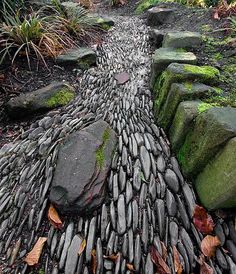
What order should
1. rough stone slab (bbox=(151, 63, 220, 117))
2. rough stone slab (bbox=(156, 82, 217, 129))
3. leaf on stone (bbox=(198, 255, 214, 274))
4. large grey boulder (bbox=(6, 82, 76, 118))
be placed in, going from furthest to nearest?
large grey boulder (bbox=(6, 82, 76, 118))
rough stone slab (bbox=(151, 63, 220, 117))
rough stone slab (bbox=(156, 82, 217, 129))
leaf on stone (bbox=(198, 255, 214, 274))

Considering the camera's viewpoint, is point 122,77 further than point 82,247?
Yes

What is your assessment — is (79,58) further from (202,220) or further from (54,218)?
(202,220)

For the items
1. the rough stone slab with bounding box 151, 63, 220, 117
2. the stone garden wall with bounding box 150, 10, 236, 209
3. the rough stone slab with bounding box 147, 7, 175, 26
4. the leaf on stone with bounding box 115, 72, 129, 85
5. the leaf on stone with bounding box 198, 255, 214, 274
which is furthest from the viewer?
the rough stone slab with bounding box 147, 7, 175, 26

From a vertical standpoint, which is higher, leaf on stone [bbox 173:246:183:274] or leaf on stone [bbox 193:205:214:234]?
leaf on stone [bbox 193:205:214:234]

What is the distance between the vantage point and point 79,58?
350 centimetres

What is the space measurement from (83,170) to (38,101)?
1.18m

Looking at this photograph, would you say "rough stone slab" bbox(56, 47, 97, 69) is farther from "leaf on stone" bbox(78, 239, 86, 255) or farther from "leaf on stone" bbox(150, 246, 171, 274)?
"leaf on stone" bbox(150, 246, 171, 274)

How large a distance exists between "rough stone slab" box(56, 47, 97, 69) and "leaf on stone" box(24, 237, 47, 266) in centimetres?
238

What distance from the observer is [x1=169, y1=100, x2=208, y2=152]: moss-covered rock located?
207 centimetres

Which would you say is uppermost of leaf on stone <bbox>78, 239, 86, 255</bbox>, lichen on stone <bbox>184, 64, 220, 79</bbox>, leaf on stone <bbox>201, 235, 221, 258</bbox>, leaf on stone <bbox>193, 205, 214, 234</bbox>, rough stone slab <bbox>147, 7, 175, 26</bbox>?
lichen on stone <bbox>184, 64, 220, 79</bbox>

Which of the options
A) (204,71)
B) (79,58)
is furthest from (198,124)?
(79,58)

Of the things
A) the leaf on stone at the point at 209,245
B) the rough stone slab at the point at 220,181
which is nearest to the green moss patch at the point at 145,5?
the rough stone slab at the point at 220,181

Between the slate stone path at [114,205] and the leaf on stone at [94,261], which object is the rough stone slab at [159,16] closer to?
the slate stone path at [114,205]

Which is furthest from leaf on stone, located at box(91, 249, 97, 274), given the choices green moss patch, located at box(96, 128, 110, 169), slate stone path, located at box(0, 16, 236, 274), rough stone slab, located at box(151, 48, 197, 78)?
rough stone slab, located at box(151, 48, 197, 78)
